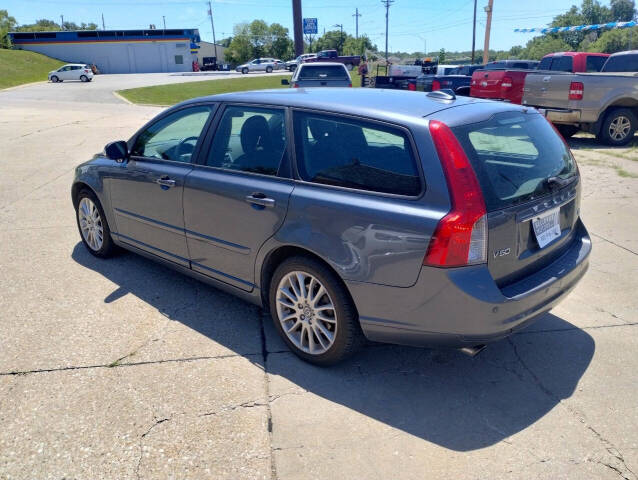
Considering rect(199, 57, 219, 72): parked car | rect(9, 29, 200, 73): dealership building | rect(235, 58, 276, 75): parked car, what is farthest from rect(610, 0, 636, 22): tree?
rect(9, 29, 200, 73): dealership building

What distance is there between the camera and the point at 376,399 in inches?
123

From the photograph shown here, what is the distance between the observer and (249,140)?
150 inches

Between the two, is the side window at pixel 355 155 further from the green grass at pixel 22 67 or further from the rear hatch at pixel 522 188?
the green grass at pixel 22 67

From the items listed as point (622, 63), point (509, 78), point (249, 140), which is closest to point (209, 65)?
point (622, 63)

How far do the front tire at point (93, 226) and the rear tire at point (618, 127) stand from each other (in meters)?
10.9

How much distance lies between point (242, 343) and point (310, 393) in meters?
0.77

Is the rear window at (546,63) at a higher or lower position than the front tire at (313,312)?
higher

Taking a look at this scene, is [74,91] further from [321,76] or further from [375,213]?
[375,213]

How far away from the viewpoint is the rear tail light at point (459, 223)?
272cm

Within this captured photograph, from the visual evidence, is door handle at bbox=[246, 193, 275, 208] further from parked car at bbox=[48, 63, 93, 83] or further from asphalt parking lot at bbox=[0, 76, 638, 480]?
parked car at bbox=[48, 63, 93, 83]

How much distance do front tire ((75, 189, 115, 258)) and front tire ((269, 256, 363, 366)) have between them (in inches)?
91.0

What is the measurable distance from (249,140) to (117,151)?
4.81 feet

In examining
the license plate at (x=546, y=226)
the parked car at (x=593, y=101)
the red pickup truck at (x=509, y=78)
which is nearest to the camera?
the license plate at (x=546, y=226)

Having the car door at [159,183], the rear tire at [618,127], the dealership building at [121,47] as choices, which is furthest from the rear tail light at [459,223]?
the dealership building at [121,47]
